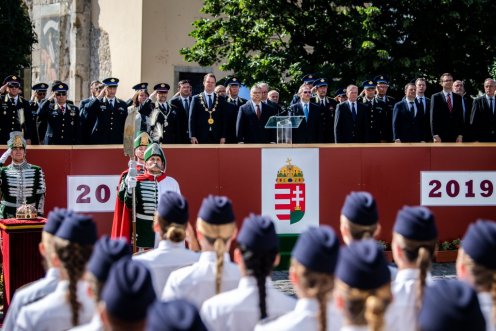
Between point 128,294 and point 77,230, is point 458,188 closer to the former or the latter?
point 77,230

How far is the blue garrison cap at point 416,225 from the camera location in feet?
17.7

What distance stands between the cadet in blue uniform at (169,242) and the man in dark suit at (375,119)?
10468 mm

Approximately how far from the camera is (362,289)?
4.09 m

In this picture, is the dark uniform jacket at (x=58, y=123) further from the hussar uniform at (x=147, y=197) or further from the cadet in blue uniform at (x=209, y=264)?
the cadet in blue uniform at (x=209, y=264)

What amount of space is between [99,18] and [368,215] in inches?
986

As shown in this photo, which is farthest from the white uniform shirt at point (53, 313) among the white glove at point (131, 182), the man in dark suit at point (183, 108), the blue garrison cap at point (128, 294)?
the man in dark suit at point (183, 108)

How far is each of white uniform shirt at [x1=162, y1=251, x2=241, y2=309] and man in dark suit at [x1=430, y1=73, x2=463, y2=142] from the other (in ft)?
A: 36.4

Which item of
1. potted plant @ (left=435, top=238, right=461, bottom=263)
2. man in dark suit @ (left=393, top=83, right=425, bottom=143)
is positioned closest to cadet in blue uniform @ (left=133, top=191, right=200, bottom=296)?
potted plant @ (left=435, top=238, right=461, bottom=263)

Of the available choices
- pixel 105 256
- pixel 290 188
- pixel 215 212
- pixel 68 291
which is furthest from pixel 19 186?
pixel 105 256

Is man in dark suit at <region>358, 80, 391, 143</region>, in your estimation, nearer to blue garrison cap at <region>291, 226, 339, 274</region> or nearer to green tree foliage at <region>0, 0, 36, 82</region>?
blue garrison cap at <region>291, 226, 339, 274</region>

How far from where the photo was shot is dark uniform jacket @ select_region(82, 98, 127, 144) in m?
17.3

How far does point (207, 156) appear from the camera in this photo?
544 inches

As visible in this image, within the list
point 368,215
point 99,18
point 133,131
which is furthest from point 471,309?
point 99,18

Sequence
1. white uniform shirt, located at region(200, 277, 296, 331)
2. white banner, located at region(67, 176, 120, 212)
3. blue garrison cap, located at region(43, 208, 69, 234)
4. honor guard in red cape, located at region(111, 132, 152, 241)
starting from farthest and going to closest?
white banner, located at region(67, 176, 120, 212), honor guard in red cape, located at region(111, 132, 152, 241), blue garrison cap, located at region(43, 208, 69, 234), white uniform shirt, located at region(200, 277, 296, 331)
